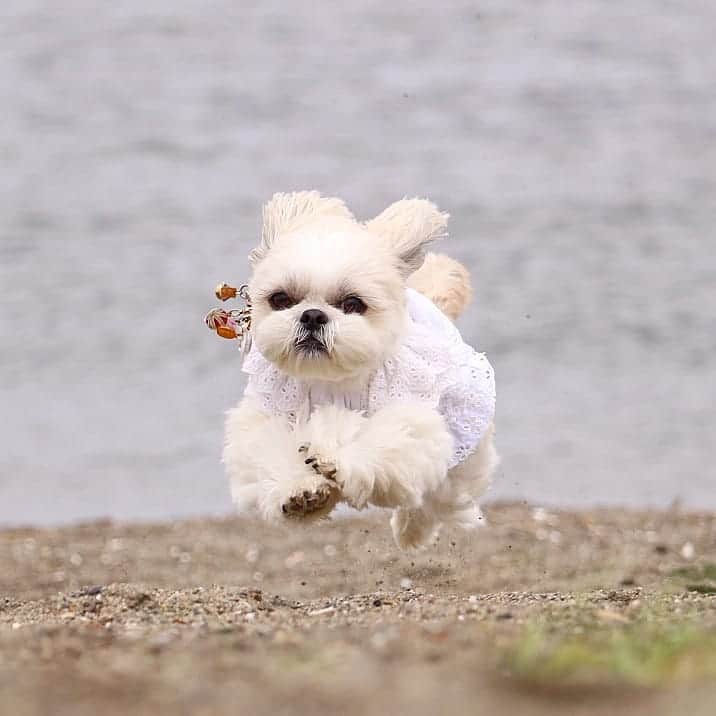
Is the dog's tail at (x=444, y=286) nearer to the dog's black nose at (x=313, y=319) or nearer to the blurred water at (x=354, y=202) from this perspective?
the dog's black nose at (x=313, y=319)

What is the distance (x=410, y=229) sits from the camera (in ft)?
19.2

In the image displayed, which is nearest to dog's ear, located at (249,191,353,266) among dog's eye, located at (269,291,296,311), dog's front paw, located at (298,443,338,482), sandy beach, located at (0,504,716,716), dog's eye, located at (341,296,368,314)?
dog's eye, located at (269,291,296,311)

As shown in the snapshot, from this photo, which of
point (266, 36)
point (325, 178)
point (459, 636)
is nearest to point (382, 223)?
point (459, 636)

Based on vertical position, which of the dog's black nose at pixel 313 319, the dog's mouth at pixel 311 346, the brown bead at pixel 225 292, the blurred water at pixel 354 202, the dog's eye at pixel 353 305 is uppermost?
the blurred water at pixel 354 202

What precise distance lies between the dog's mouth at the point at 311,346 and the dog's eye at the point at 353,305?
19 cm

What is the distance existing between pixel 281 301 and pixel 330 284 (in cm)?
21

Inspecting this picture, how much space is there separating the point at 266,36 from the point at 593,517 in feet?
50.1

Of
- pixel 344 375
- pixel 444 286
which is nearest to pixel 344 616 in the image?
pixel 344 375

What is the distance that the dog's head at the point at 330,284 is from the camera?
5.44 meters

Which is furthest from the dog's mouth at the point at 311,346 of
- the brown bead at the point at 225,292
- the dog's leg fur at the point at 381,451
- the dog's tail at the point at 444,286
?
the dog's tail at the point at 444,286

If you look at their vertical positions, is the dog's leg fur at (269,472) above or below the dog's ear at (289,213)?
below

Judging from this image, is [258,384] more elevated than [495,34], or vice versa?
[495,34]

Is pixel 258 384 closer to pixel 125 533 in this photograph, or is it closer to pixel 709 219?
pixel 125 533

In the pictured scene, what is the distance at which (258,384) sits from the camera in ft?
19.7
